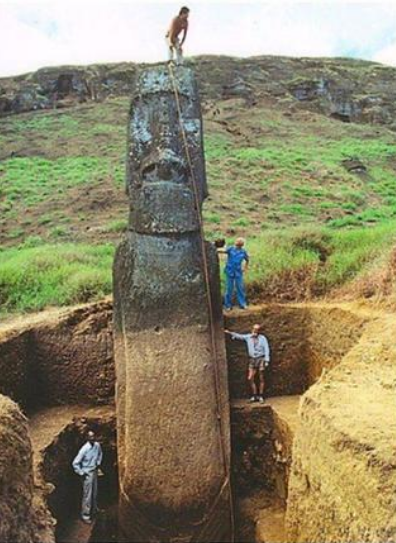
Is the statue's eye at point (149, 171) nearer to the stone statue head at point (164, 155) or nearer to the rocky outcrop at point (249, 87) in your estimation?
the stone statue head at point (164, 155)

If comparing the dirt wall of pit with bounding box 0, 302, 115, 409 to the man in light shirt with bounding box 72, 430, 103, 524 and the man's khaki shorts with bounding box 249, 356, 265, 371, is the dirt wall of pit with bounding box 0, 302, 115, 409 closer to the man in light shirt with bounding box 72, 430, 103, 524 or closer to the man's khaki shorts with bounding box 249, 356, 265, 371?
the man in light shirt with bounding box 72, 430, 103, 524

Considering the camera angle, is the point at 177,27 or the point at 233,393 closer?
the point at 177,27

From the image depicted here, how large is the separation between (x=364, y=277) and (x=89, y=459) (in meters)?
4.98

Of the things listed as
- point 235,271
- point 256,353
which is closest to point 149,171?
point 235,271

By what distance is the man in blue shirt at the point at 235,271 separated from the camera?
9984 mm

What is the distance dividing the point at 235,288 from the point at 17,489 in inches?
223

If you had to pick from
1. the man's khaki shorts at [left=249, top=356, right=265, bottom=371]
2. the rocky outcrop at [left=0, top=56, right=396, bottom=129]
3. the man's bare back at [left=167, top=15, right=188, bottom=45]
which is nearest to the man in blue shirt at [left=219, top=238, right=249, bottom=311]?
the man's khaki shorts at [left=249, top=356, right=265, bottom=371]

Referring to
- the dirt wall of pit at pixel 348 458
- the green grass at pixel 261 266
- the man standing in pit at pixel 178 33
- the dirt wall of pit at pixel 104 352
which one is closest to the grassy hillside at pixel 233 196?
the green grass at pixel 261 266

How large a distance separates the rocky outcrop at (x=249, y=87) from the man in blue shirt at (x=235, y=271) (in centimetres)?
2660

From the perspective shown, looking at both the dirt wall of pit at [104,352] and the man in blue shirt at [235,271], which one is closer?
the man in blue shirt at [235,271]

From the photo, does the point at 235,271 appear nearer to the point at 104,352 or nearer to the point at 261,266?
the point at 261,266

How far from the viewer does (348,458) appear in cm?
536

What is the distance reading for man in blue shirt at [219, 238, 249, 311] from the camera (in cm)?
998

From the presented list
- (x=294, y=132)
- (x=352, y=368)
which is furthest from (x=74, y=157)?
(x=352, y=368)
